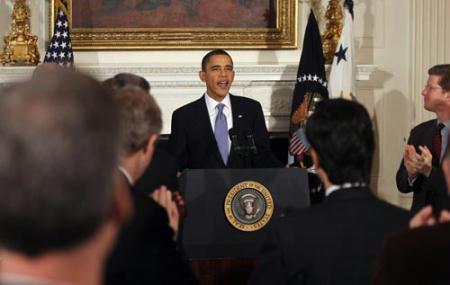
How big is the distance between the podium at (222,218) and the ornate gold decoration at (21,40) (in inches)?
130

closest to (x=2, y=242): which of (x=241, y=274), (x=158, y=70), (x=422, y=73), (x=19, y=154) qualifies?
(x=19, y=154)

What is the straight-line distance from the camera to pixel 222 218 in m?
4.07

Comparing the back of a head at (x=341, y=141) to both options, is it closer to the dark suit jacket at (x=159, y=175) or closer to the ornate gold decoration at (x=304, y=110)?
the dark suit jacket at (x=159, y=175)

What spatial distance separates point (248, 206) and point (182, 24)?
3.62 metres

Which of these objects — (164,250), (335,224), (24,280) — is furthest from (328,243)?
(24,280)

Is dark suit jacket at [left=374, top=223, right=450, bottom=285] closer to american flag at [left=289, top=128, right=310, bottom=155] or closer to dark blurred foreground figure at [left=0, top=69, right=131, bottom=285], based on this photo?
dark blurred foreground figure at [left=0, top=69, right=131, bottom=285]

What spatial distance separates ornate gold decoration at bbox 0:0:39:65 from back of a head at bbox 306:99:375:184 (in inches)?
191

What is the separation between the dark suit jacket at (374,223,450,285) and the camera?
1877 millimetres

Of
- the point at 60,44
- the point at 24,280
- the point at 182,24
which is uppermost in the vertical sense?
the point at 182,24

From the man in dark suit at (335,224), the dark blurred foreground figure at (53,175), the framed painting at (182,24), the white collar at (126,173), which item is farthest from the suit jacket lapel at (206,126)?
the dark blurred foreground figure at (53,175)

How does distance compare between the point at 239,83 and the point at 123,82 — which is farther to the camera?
the point at 239,83

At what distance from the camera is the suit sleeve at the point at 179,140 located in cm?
563

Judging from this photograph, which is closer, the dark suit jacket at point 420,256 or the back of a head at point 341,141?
the dark suit jacket at point 420,256

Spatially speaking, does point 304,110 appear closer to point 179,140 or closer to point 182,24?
point 182,24
